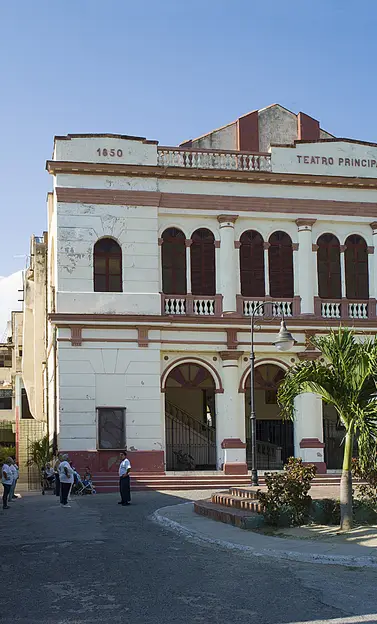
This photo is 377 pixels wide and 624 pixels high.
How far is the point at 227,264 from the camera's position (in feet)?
107

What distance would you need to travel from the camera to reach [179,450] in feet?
111

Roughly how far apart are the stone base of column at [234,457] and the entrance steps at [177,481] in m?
0.44

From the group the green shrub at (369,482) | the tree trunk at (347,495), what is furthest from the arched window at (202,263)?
the tree trunk at (347,495)

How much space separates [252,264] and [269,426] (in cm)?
720

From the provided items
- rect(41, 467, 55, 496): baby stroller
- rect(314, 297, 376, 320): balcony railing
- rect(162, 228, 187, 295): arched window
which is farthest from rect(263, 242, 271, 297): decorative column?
rect(41, 467, 55, 496): baby stroller

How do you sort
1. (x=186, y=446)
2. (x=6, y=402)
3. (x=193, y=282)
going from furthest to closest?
(x=6, y=402)
(x=186, y=446)
(x=193, y=282)

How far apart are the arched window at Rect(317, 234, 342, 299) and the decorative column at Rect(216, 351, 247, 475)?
4385mm

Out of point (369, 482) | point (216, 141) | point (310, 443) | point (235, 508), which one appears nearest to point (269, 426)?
point (310, 443)

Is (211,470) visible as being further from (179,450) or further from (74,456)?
(74,456)

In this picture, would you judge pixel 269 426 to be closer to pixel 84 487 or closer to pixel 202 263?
pixel 202 263

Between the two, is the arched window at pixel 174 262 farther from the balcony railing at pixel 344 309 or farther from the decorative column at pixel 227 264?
the balcony railing at pixel 344 309

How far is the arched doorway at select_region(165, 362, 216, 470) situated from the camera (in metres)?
32.5

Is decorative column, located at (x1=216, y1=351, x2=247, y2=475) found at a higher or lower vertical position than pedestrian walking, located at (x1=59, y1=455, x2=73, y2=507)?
higher

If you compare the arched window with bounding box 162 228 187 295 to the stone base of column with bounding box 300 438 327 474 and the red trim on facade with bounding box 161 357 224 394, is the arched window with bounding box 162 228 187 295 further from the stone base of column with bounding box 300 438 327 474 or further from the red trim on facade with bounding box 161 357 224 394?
the stone base of column with bounding box 300 438 327 474
